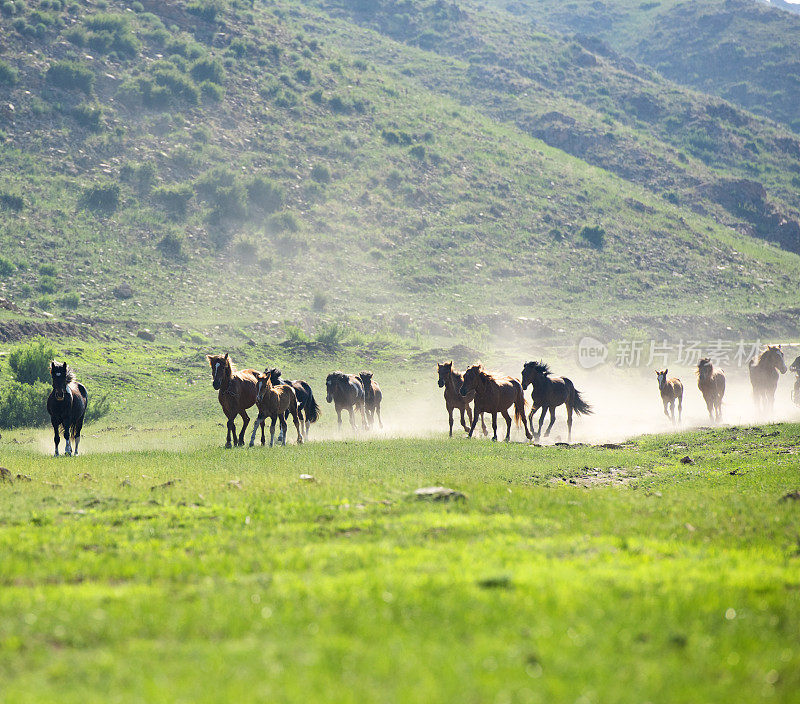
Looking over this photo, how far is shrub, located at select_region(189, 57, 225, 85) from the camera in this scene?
94.2m

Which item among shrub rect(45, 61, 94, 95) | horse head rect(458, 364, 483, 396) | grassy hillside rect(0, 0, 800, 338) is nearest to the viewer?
horse head rect(458, 364, 483, 396)

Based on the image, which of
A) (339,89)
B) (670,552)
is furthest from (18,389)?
(339,89)

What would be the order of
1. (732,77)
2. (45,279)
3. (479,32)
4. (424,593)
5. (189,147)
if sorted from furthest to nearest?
(732,77), (479,32), (189,147), (45,279), (424,593)

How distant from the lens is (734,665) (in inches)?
250

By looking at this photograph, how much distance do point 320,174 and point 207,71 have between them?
19421mm

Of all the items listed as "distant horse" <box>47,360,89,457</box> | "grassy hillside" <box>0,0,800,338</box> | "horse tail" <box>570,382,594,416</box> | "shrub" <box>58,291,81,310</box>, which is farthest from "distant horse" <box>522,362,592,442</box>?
"shrub" <box>58,291,81,310</box>

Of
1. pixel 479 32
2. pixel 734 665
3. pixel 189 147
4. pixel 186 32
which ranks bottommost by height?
pixel 734 665

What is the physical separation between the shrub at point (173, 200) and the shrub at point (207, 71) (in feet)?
71.7

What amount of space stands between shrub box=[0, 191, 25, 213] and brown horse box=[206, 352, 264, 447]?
53.3 metres

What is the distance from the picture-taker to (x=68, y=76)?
275 feet

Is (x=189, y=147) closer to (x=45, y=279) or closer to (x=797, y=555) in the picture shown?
(x=45, y=279)

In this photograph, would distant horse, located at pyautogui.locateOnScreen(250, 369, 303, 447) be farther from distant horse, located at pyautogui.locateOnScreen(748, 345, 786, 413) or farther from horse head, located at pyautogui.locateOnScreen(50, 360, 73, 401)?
distant horse, located at pyautogui.locateOnScreen(748, 345, 786, 413)

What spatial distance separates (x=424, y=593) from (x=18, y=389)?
35.1m

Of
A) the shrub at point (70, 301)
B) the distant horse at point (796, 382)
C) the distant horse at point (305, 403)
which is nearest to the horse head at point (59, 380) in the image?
the distant horse at point (305, 403)
